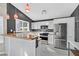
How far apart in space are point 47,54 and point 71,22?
63cm

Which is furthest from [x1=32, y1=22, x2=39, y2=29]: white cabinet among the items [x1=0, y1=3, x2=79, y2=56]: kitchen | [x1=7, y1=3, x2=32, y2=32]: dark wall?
[x1=7, y1=3, x2=32, y2=32]: dark wall

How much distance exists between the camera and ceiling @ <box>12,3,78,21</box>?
1.73m

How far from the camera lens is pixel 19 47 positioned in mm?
1836

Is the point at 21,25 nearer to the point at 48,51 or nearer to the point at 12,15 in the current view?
the point at 12,15

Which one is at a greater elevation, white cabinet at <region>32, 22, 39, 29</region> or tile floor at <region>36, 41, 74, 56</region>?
white cabinet at <region>32, 22, 39, 29</region>

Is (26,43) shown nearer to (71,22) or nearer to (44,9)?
(44,9)

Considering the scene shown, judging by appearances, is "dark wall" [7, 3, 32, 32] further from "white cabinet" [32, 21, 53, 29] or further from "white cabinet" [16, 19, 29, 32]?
"white cabinet" [32, 21, 53, 29]

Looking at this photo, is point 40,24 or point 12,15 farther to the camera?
point 40,24

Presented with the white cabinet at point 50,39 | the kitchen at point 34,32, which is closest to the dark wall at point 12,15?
the kitchen at point 34,32

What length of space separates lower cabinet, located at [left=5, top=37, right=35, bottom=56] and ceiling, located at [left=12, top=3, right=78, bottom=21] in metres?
0.41

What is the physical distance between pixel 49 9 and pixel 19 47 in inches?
30.4

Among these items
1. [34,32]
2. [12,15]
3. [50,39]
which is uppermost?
[12,15]

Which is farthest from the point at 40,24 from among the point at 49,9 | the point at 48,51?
the point at 48,51

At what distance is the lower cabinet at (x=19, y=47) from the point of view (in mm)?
1771
